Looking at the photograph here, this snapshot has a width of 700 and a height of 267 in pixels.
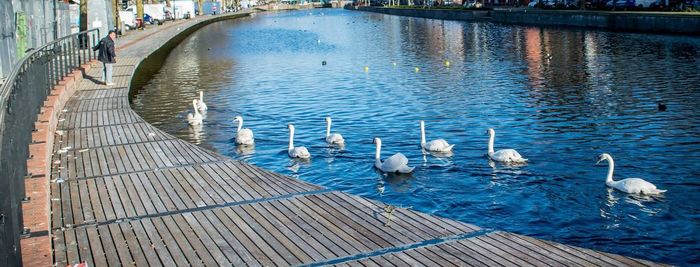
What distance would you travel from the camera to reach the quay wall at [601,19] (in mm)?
53938

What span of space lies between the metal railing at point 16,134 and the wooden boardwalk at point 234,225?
0.98 m

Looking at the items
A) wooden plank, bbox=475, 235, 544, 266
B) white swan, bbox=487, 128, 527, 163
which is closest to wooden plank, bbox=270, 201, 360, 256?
wooden plank, bbox=475, 235, 544, 266

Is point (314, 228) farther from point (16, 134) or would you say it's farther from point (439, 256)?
point (16, 134)

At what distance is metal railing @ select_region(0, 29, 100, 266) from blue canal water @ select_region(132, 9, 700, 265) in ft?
14.8

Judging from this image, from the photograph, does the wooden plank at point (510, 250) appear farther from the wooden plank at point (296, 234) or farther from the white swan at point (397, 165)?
the white swan at point (397, 165)

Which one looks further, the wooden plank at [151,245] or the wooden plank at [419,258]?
the wooden plank at [151,245]

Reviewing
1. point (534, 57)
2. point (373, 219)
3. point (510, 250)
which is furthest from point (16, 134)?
point (534, 57)

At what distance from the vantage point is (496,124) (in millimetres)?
22656

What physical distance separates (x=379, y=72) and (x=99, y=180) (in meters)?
24.8

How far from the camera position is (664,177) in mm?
16281

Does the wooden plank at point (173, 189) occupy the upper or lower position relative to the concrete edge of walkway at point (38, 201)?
lower

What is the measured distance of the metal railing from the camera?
7.73 meters

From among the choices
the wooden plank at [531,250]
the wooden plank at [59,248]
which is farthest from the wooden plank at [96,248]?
the wooden plank at [531,250]

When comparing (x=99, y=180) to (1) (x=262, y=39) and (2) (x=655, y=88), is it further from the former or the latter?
(1) (x=262, y=39)
